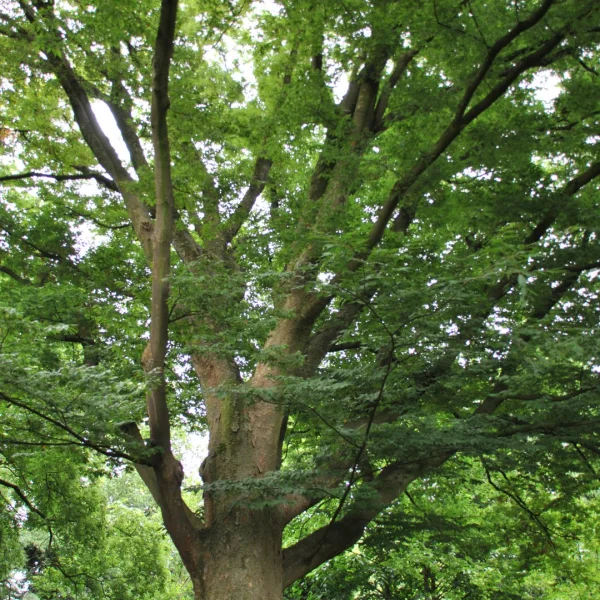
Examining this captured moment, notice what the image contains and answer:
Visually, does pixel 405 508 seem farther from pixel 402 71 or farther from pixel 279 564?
pixel 402 71

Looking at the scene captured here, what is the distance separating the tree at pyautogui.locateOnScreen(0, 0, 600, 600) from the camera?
4.32m

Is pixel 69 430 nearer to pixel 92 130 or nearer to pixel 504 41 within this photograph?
pixel 92 130

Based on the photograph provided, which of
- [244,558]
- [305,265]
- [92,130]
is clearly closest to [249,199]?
[92,130]

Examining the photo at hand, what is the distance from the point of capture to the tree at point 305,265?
4.32 metres

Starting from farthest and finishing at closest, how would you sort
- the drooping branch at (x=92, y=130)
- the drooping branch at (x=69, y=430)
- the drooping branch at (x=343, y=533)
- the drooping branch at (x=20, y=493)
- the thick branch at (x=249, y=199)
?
the thick branch at (x=249, y=199), the drooping branch at (x=20, y=493), the drooping branch at (x=92, y=130), the drooping branch at (x=343, y=533), the drooping branch at (x=69, y=430)

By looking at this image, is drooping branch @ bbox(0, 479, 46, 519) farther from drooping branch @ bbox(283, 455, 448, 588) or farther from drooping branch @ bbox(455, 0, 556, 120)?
drooping branch @ bbox(455, 0, 556, 120)

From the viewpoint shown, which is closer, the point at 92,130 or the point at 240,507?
the point at 240,507

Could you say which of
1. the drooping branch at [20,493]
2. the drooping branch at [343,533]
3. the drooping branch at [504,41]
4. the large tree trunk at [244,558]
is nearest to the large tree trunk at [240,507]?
the large tree trunk at [244,558]

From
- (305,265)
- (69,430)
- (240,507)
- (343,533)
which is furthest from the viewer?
(343,533)

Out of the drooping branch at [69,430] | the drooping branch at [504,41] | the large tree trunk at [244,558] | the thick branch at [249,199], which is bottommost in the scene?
the large tree trunk at [244,558]

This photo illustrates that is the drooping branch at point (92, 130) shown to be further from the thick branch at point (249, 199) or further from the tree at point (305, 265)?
the thick branch at point (249, 199)

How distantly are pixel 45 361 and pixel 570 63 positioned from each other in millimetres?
6428

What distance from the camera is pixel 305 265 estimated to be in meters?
4.53

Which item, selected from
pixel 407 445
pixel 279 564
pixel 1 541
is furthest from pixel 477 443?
pixel 1 541
